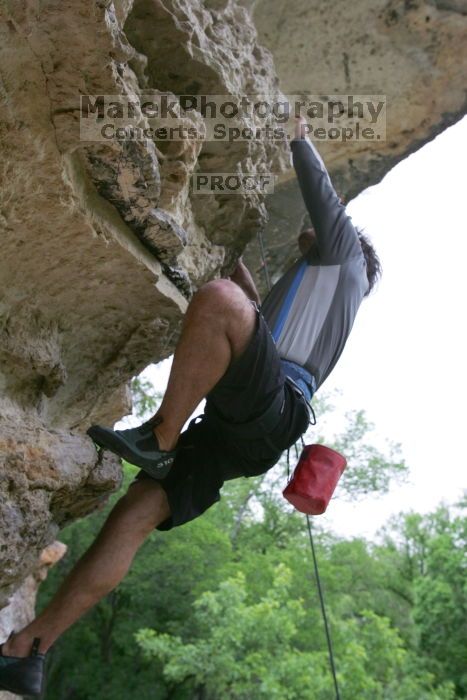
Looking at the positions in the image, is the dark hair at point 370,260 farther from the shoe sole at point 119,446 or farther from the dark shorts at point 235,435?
the shoe sole at point 119,446

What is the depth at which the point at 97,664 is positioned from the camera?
15859 millimetres

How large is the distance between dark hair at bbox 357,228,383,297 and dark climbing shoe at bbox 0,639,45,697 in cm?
253

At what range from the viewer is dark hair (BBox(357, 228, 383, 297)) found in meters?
3.96

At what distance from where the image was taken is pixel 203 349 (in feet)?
9.33

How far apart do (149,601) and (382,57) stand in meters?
12.4

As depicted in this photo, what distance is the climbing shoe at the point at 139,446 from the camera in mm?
2719

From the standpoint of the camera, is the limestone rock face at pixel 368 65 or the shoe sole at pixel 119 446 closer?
the shoe sole at pixel 119 446

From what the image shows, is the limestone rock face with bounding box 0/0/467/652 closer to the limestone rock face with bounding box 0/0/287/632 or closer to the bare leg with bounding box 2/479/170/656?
the limestone rock face with bounding box 0/0/287/632

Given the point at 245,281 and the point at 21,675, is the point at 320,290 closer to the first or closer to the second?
the point at 245,281

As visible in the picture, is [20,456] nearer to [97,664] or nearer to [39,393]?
[39,393]

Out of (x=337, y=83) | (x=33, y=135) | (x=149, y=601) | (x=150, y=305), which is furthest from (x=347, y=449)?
(x=33, y=135)

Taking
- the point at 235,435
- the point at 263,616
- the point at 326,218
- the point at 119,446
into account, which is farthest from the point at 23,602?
the point at 263,616

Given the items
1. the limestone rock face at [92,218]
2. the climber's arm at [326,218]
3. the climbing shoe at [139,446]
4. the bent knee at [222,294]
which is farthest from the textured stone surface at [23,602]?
the climber's arm at [326,218]

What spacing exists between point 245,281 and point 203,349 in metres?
1.90
